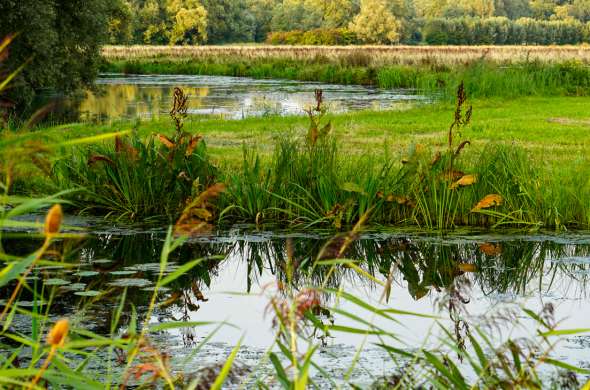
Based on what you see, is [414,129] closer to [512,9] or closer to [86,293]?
[86,293]

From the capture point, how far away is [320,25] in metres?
107

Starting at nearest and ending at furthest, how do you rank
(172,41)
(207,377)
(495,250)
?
(207,377) → (495,250) → (172,41)

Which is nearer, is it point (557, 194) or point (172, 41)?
point (557, 194)

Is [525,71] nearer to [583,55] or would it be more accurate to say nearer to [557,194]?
[583,55]

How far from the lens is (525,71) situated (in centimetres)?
2583

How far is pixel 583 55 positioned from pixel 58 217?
37.9 m

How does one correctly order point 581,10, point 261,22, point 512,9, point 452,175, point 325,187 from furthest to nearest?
point 512,9
point 581,10
point 261,22
point 325,187
point 452,175

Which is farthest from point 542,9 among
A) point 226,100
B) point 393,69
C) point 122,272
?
point 122,272

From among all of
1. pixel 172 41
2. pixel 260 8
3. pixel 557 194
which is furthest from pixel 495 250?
pixel 260 8

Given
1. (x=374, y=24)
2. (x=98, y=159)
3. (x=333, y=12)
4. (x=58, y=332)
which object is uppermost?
(x=333, y=12)

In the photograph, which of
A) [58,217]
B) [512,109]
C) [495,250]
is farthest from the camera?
[512,109]

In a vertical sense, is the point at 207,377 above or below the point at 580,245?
above

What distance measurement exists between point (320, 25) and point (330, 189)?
326 feet

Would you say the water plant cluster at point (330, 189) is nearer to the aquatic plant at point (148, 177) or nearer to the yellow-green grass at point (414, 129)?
the aquatic plant at point (148, 177)
